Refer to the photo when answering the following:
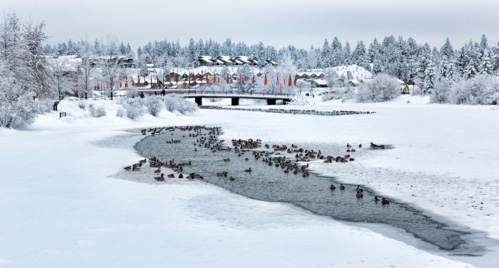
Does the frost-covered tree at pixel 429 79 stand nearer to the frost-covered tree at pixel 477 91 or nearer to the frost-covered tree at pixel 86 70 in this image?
the frost-covered tree at pixel 477 91

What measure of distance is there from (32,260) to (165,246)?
2041 millimetres

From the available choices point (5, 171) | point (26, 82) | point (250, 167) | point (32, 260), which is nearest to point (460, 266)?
point (32, 260)

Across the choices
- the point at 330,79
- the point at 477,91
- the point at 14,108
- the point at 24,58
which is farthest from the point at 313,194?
the point at 330,79

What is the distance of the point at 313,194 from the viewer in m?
12.8

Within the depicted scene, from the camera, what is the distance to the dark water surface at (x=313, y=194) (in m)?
9.36

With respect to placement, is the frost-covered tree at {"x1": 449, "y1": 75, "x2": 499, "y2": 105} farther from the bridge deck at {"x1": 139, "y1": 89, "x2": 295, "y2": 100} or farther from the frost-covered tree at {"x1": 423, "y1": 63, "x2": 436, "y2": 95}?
the bridge deck at {"x1": 139, "y1": 89, "x2": 295, "y2": 100}

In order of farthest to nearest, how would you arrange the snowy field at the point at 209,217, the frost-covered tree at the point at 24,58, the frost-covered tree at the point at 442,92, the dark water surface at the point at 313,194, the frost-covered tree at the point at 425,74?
1. the frost-covered tree at the point at 425,74
2. the frost-covered tree at the point at 442,92
3. the frost-covered tree at the point at 24,58
4. the dark water surface at the point at 313,194
5. the snowy field at the point at 209,217

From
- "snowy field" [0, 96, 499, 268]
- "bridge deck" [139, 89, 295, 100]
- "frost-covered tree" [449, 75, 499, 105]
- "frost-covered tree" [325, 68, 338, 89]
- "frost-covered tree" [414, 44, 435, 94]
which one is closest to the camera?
"snowy field" [0, 96, 499, 268]

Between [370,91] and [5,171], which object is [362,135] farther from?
[370,91]

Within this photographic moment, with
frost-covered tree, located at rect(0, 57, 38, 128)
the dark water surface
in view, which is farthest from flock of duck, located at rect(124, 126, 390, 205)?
frost-covered tree, located at rect(0, 57, 38, 128)

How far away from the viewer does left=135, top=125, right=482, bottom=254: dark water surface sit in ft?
30.7

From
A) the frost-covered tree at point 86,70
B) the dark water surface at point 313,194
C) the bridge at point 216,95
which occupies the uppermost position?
the frost-covered tree at point 86,70

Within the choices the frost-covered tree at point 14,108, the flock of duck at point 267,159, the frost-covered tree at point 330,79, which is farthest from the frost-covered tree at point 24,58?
the frost-covered tree at point 330,79

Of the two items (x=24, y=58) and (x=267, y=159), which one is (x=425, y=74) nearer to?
(x=24, y=58)
